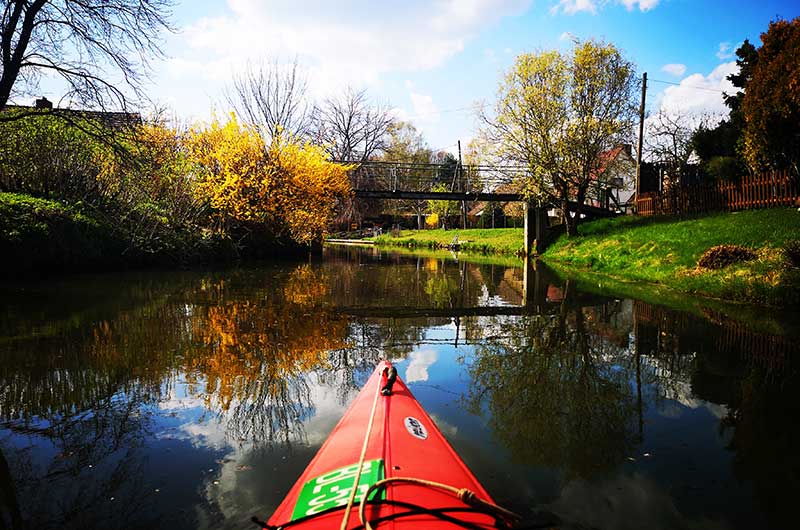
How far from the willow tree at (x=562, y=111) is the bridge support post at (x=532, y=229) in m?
3.69

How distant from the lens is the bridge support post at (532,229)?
2536 cm

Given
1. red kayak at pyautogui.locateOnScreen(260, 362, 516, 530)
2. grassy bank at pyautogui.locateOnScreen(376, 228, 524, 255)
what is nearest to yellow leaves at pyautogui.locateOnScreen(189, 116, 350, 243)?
grassy bank at pyautogui.locateOnScreen(376, 228, 524, 255)

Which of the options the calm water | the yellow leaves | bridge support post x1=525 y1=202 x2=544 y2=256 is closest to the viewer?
the calm water

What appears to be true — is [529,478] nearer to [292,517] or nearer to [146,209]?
[292,517]

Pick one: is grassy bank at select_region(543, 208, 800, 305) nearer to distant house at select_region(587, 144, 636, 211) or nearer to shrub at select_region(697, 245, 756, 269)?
shrub at select_region(697, 245, 756, 269)

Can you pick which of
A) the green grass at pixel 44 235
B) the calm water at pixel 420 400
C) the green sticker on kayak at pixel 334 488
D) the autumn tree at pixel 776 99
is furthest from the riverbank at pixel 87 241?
the autumn tree at pixel 776 99

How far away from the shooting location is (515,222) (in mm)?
46750

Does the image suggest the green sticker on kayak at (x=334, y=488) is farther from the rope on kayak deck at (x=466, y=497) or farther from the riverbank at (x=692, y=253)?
the riverbank at (x=692, y=253)

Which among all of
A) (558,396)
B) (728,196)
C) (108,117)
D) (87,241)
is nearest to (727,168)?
(728,196)

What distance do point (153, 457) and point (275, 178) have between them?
734 inches

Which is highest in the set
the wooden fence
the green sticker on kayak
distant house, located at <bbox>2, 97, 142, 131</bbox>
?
distant house, located at <bbox>2, 97, 142, 131</bbox>

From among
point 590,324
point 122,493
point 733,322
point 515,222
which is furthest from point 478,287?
point 515,222

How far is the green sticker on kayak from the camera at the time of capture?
2.14 metres

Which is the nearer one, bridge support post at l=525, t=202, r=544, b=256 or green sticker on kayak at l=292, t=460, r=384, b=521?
green sticker on kayak at l=292, t=460, r=384, b=521
